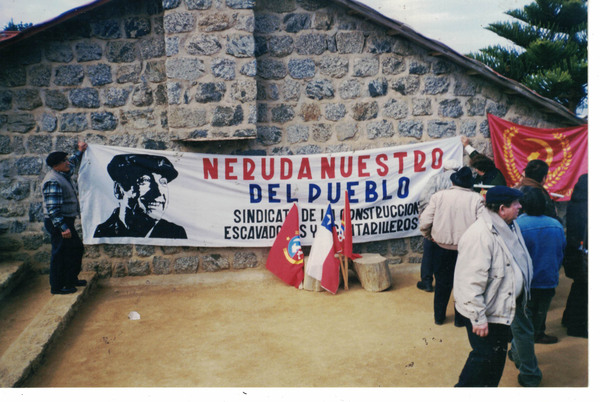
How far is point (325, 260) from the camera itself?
5965 millimetres

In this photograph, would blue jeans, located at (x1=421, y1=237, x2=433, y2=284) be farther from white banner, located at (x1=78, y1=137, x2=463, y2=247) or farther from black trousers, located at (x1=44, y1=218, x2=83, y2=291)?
black trousers, located at (x1=44, y1=218, x2=83, y2=291)

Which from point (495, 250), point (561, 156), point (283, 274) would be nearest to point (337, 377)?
point (495, 250)

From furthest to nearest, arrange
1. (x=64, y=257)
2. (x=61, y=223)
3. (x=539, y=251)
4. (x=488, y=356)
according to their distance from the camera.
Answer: (x=64, y=257)
(x=61, y=223)
(x=539, y=251)
(x=488, y=356)

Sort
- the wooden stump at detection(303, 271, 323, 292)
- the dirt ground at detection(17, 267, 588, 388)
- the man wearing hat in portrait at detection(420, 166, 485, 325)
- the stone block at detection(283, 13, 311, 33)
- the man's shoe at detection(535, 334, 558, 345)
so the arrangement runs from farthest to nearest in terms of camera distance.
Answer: the stone block at detection(283, 13, 311, 33)
the wooden stump at detection(303, 271, 323, 292)
the man wearing hat in portrait at detection(420, 166, 485, 325)
the man's shoe at detection(535, 334, 558, 345)
the dirt ground at detection(17, 267, 588, 388)

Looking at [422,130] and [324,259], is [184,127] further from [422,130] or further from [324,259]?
[422,130]

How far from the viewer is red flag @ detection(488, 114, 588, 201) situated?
21.1 feet

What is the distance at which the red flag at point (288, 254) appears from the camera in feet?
20.2

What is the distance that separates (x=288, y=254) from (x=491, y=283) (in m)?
3.32

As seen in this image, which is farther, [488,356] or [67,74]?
[67,74]

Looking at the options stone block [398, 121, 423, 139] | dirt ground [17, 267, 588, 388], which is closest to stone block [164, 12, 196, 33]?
stone block [398, 121, 423, 139]

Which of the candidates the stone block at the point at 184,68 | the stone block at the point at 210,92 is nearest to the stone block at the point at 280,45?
the stone block at the point at 210,92

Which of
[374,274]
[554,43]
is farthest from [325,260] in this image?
[554,43]

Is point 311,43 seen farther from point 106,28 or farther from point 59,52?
point 59,52
